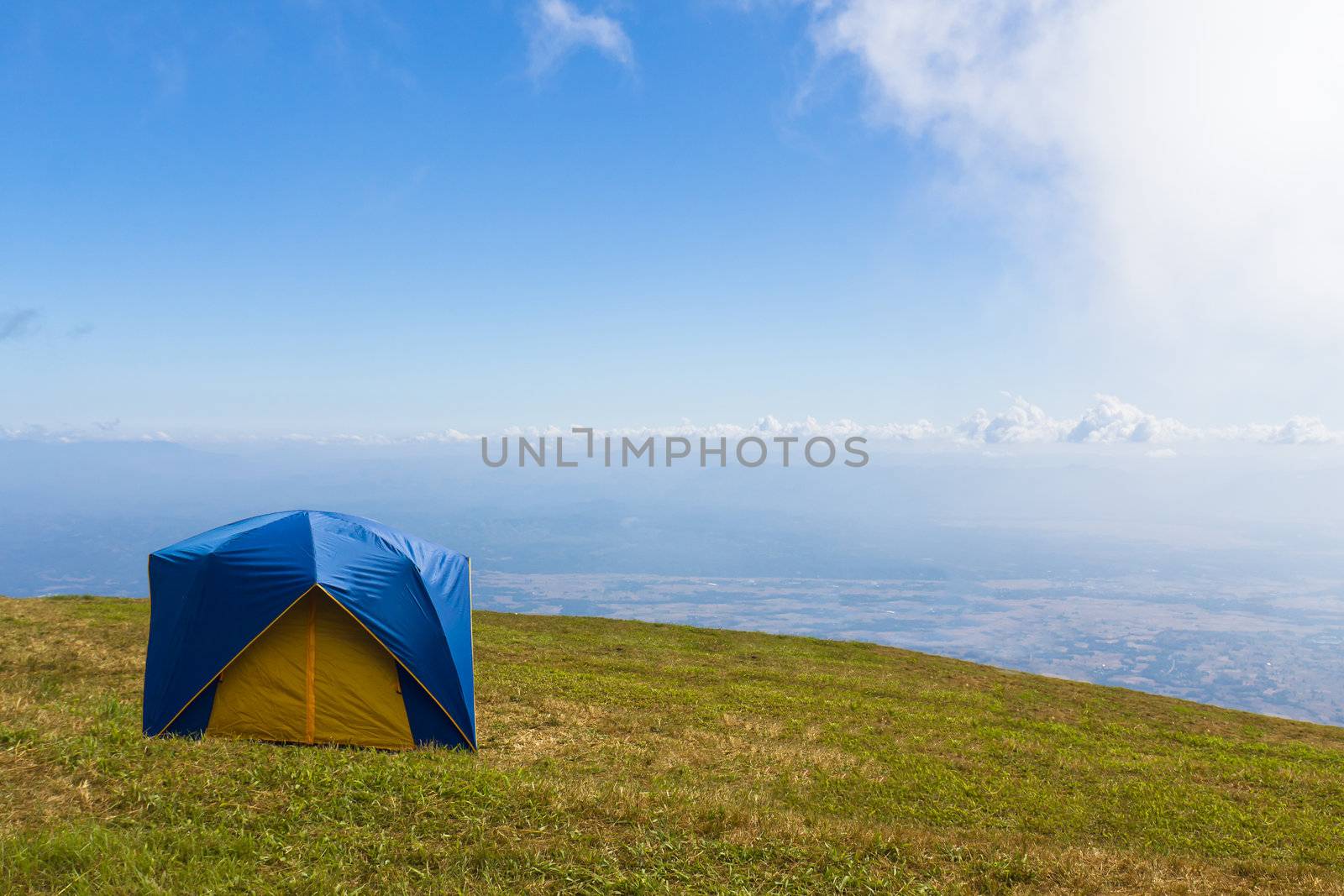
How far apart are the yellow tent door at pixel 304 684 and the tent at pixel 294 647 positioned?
0.05 feet

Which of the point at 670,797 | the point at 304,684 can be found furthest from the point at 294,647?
the point at 670,797

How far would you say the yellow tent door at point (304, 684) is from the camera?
1098cm

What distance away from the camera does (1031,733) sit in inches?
656

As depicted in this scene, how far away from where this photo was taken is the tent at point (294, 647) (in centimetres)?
1089

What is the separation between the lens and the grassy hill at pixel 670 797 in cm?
629

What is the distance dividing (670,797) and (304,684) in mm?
7075

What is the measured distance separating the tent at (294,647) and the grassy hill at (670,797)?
1.03 metres

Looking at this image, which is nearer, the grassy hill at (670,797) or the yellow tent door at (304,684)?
the grassy hill at (670,797)

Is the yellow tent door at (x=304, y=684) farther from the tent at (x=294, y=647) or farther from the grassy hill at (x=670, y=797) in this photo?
the grassy hill at (x=670, y=797)

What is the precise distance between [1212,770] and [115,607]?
38.4 m

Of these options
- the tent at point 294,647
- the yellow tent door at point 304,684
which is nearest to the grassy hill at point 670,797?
the tent at point 294,647

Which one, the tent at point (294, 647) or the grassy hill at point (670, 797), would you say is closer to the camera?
the grassy hill at point (670, 797)

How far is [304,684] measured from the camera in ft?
36.3

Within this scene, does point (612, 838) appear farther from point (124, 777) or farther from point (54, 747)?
point (54, 747)
